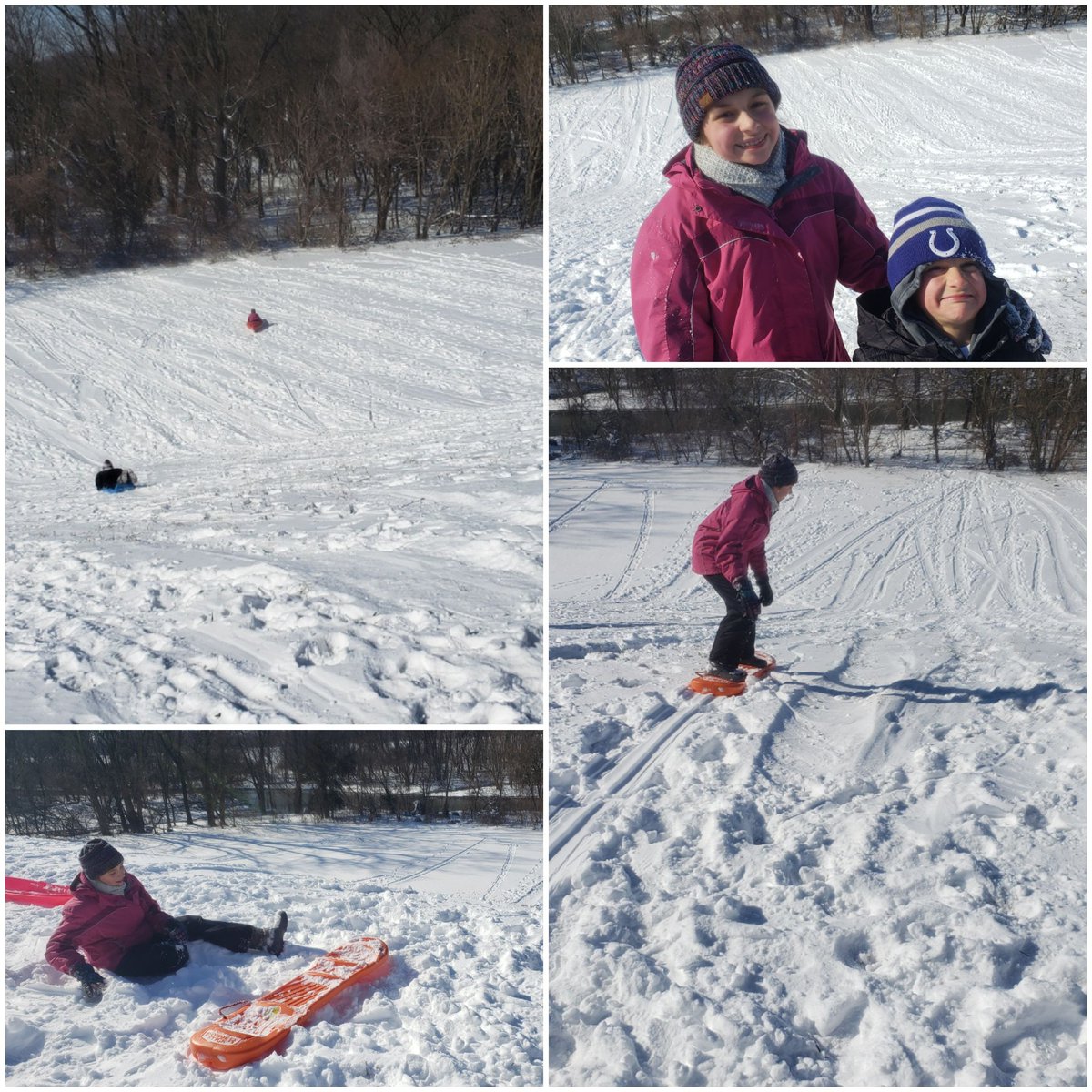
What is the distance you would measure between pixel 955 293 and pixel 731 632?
183 centimetres

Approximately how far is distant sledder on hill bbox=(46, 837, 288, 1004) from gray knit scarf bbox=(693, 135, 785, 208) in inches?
138

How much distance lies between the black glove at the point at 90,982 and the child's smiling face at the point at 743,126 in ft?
12.6

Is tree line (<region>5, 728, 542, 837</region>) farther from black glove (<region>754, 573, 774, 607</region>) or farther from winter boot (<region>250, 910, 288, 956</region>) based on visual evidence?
black glove (<region>754, 573, 774, 607</region>)

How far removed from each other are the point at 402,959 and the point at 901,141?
10535 millimetres

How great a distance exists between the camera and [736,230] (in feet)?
9.09

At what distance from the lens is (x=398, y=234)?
1623 centimetres

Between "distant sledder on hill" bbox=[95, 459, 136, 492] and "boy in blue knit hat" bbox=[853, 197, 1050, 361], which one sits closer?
"boy in blue knit hat" bbox=[853, 197, 1050, 361]

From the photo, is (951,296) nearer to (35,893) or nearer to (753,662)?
(753,662)

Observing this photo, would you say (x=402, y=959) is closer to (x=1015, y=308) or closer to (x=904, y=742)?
(x=904, y=742)

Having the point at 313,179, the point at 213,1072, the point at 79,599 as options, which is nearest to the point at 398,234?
the point at 313,179

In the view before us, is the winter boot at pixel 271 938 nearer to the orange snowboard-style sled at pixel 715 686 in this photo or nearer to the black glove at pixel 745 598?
the orange snowboard-style sled at pixel 715 686

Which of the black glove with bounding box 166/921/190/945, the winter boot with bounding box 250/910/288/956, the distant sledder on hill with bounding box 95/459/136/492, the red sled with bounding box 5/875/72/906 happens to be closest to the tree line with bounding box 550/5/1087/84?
the winter boot with bounding box 250/910/288/956

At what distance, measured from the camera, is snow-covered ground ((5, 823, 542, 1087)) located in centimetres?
308

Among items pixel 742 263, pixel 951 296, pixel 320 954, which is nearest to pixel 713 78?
pixel 742 263
